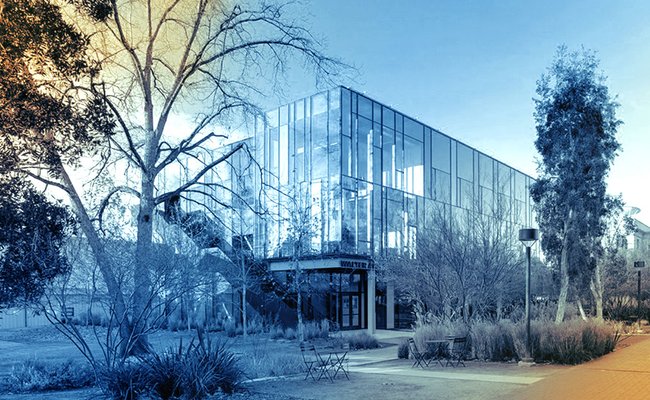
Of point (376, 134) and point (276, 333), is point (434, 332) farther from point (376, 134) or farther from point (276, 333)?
point (376, 134)

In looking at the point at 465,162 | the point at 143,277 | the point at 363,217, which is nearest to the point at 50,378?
the point at 143,277

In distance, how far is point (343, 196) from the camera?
1348 inches

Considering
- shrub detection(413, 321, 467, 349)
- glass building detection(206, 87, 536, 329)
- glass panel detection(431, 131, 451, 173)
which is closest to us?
shrub detection(413, 321, 467, 349)

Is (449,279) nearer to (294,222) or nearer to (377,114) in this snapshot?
(294,222)

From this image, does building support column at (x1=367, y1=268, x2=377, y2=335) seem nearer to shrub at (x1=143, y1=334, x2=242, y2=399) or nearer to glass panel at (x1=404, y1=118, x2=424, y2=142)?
glass panel at (x1=404, y1=118, x2=424, y2=142)

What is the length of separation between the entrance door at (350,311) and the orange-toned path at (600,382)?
19.8m

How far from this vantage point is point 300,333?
28188 mm

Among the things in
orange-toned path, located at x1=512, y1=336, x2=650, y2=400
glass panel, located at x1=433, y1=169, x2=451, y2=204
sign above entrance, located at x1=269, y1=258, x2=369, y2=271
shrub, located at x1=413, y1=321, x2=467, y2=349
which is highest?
glass panel, located at x1=433, y1=169, x2=451, y2=204

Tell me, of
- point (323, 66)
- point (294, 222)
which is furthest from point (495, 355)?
point (294, 222)

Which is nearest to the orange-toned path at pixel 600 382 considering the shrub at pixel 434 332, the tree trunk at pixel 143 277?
the shrub at pixel 434 332

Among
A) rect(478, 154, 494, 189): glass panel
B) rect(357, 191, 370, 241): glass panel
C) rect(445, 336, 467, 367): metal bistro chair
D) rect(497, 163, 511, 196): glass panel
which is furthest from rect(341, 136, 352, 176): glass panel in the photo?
rect(497, 163, 511, 196): glass panel

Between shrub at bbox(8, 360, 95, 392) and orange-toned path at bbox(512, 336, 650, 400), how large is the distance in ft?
32.1

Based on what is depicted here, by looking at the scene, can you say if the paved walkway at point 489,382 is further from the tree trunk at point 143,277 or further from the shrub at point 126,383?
the tree trunk at point 143,277

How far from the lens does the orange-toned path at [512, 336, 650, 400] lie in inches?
455
